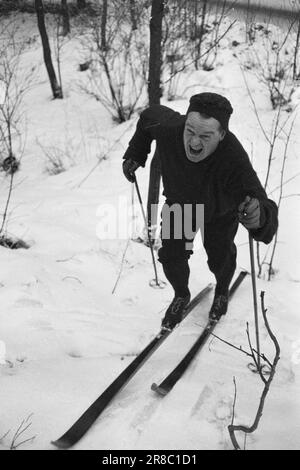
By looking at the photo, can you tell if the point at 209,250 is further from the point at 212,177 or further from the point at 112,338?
the point at 112,338

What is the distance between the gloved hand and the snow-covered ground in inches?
32.0

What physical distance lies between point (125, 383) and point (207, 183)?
3.45 ft

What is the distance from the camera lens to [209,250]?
2.29m

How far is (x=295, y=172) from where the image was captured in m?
5.00

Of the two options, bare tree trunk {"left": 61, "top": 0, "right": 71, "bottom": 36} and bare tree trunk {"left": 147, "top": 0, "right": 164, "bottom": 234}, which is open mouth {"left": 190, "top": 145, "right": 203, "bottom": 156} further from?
bare tree trunk {"left": 61, "top": 0, "right": 71, "bottom": 36}

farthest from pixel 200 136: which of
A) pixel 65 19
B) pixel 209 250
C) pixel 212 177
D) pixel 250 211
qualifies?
pixel 65 19

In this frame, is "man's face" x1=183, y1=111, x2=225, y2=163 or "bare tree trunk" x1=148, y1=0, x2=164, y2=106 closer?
"man's face" x1=183, y1=111, x2=225, y2=163

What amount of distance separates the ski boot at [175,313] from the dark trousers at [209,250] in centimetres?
8

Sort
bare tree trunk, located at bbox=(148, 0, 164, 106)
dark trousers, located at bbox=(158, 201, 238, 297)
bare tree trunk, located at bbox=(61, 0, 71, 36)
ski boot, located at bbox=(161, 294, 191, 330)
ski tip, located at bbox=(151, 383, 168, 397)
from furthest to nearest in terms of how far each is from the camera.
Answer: bare tree trunk, located at bbox=(61, 0, 71, 36) → bare tree trunk, located at bbox=(148, 0, 164, 106) → ski boot, located at bbox=(161, 294, 191, 330) → dark trousers, located at bbox=(158, 201, 238, 297) → ski tip, located at bbox=(151, 383, 168, 397)

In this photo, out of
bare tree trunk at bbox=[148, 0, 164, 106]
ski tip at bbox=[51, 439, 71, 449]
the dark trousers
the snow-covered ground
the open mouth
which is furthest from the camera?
bare tree trunk at bbox=[148, 0, 164, 106]

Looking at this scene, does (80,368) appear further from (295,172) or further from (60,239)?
(295,172)

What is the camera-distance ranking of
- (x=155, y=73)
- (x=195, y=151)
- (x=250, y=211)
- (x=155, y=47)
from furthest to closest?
(x=155, y=73), (x=155, y=47), (x=195, y=151), (x=250, y=211)

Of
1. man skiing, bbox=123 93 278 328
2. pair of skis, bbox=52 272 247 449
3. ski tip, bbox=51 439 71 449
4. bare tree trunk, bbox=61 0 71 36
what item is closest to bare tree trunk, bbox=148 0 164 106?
man skiing, bbox=123 93 278 328

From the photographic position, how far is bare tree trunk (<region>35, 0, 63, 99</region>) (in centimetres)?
855
